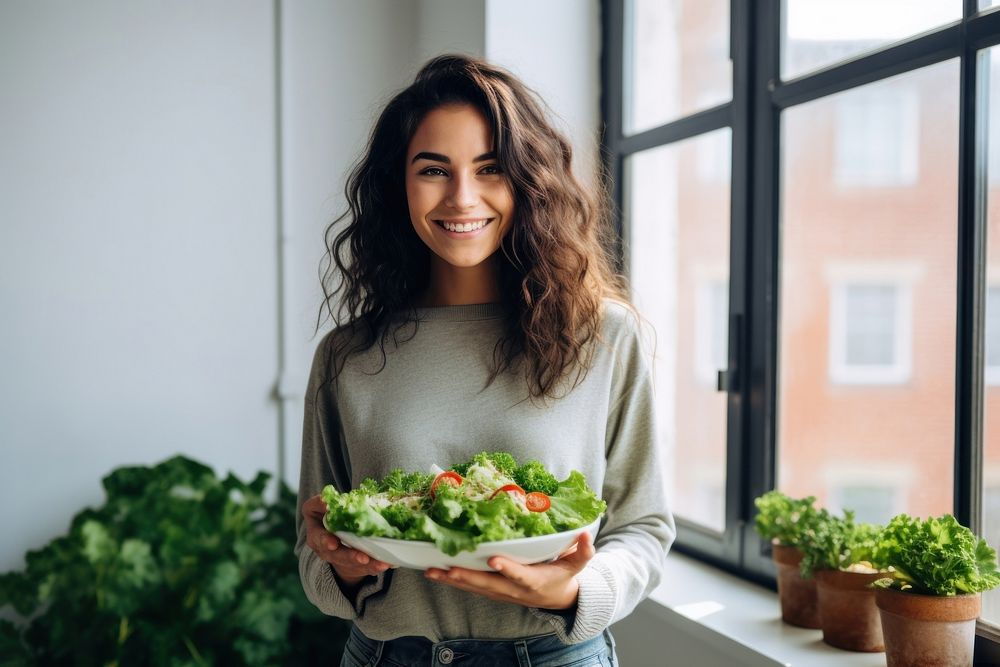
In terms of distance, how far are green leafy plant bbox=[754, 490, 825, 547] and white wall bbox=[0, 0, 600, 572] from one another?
103 cm

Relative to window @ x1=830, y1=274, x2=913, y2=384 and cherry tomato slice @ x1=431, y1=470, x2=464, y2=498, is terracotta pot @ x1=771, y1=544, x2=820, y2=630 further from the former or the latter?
cherry tomato slice @ x1=431, y1=470, x2=464, y2=498

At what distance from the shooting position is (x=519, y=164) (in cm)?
130

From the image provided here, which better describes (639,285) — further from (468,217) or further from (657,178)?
(468,217)

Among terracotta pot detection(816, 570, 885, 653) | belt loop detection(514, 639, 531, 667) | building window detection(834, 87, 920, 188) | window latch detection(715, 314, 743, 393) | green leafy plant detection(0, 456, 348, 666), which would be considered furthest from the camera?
green leafy plant detection(0, 456, 348, 666)

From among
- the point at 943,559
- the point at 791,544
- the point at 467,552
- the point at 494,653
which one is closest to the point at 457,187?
the point at 467,552

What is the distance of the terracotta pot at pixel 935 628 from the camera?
1.31 metres

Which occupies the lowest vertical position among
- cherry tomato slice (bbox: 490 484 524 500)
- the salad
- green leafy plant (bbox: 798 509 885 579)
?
green leafy plant (bbox: 798 509 885 579)

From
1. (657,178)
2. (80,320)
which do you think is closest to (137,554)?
(80,320)

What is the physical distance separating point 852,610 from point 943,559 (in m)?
0.30

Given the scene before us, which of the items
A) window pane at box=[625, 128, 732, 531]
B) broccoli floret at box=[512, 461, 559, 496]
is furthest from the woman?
window pane at box=[625, 128, 732, 531]

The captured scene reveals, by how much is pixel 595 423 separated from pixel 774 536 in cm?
64

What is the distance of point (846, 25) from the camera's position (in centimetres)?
178

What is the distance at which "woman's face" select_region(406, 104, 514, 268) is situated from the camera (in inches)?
50.1

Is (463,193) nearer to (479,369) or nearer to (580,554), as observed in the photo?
(479,369)
